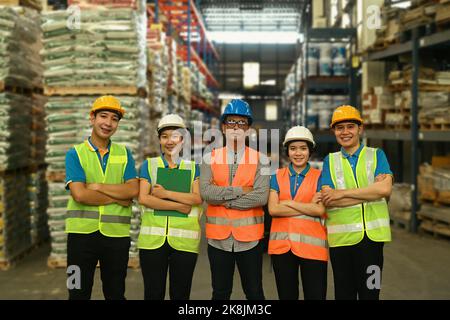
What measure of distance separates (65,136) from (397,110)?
5547mm

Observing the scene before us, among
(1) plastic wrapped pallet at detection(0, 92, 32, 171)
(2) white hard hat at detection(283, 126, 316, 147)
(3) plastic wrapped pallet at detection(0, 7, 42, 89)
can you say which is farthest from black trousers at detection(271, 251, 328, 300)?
(3) plastic wrapped pallet at detection(0, 7, 42, 89)

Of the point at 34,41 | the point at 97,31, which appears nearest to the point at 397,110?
the point at 97,31

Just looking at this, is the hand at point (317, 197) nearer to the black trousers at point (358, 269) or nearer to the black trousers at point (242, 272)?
the black trousers at point (358, 269)

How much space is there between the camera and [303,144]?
136 inches

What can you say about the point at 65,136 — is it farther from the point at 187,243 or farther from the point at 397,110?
the point at 397,110

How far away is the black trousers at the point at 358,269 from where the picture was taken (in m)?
3.37

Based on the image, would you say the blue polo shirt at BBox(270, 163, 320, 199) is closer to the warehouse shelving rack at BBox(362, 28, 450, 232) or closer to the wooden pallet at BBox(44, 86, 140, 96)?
the wooden pallet at BBox(44, 86, 140, 96)

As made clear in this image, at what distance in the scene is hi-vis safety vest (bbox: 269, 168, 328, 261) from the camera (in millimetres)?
3336

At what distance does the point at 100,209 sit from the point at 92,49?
3.25 metres

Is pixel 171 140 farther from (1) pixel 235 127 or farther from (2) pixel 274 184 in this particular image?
(2) pixel 274 184

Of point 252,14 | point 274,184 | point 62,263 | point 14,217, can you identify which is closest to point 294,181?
point 274,184

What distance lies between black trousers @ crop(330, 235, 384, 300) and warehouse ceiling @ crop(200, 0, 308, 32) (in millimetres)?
21819

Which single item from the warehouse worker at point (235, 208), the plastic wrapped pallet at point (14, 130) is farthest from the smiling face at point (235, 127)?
the plastic wrapped pallet at point (14, 130)
